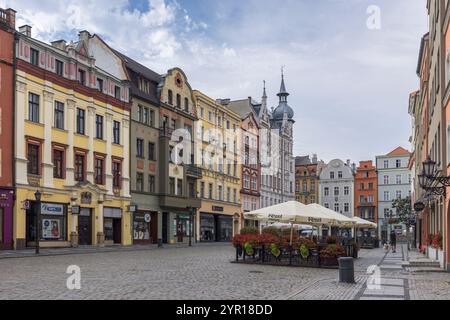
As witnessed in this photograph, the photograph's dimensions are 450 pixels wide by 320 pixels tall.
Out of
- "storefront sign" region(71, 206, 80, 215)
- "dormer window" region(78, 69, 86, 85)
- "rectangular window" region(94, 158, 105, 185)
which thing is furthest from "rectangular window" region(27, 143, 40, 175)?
"dormer window" region(78, 69, 86, 85)

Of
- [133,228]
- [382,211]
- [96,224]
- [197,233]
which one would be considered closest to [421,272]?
[96,224]

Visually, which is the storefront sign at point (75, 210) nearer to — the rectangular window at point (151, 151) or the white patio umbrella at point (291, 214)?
the rectangular window at point (151, 151)

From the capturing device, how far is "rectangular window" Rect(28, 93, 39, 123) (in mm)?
34688

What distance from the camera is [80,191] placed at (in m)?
38.5

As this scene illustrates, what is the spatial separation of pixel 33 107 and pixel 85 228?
9.29m

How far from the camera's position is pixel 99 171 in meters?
41.4

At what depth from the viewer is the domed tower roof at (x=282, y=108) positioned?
291 feet

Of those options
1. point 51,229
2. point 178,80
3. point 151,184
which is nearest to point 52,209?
point 51,229

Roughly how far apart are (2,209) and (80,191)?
7010 millimetres

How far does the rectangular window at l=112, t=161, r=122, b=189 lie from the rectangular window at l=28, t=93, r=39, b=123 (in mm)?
9026

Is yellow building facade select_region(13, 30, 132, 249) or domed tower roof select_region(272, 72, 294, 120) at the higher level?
domed tower roof select_region(272, 72, 294, 120)

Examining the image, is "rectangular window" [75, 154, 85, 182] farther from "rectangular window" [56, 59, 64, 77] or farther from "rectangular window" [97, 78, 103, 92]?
"rectangular window" [56, 59, 64, 77]

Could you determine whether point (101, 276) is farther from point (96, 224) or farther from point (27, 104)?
point (96, 224)

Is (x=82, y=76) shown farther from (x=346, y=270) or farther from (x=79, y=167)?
(x=346, y=270)
